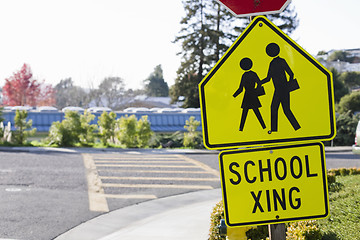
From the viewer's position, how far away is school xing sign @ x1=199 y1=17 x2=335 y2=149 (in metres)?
2.57

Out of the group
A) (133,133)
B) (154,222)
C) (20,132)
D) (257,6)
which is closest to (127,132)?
(133,133)

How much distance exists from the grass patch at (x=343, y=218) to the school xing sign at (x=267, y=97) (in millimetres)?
2674

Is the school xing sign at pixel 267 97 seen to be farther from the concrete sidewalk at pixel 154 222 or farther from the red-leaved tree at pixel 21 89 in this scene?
the red-leaved tree at pixel 21 89

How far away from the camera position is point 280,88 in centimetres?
259

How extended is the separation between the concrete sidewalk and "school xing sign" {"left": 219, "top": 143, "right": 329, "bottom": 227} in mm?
4047

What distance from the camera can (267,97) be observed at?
2607 millimetres

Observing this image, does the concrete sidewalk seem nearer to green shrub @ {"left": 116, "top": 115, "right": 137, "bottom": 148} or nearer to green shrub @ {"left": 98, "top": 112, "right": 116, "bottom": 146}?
green shrub @ {"left": 116, "top": 115, "right": 137, "bottom": 148}

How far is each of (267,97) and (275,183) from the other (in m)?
0.52

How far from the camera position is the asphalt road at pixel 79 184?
7.66 metres

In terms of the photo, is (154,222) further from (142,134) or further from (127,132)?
(142,134)

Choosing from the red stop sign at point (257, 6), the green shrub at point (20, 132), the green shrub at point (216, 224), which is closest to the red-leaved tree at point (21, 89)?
the green shrub at point (20, 132)

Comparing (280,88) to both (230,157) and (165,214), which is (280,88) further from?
(165,214)

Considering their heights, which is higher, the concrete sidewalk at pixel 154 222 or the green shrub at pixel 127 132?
the green shrub at pixel 127 132

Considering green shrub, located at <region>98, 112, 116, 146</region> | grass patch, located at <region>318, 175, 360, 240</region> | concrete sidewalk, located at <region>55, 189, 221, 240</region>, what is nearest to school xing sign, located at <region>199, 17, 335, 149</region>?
grass patch, located at <region>318, 175, 360, 240</region>
